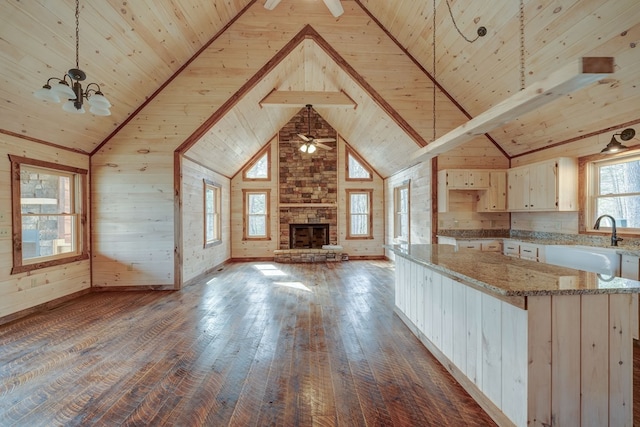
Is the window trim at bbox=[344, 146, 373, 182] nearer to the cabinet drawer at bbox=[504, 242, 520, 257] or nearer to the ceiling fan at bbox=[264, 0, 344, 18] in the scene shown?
the cabinet drawer at bbox=[504, 242, 520, 257]

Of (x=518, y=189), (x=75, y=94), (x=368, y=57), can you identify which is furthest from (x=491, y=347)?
(x=368, y=57)

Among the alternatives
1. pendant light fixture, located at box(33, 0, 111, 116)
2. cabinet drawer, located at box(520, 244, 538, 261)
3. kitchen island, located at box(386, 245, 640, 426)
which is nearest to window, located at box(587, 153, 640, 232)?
cabinet drawer, located at box(520, 244, 538, 261)

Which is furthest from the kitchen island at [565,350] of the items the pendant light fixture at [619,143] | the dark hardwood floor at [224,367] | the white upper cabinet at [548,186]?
the white upper cabinet at [548,186]

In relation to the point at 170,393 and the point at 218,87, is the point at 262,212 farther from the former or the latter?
the point at 170,393

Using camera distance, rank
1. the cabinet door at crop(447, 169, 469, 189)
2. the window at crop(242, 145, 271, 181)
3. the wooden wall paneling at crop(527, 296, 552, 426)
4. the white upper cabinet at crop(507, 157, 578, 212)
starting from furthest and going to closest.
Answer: the window at crop(242, 145, 271, 181), the cabinet door at crop(447, 169, 469, 189), the white upper cabinet at crop(507, 157, 578, 212), the wooden wall paneling at crop(527, 296, 552, 426)

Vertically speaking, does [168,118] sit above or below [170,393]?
above

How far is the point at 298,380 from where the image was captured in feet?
7.58

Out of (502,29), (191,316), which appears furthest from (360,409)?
(502,29)

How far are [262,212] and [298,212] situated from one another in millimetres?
1083

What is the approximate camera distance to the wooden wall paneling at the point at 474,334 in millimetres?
2023

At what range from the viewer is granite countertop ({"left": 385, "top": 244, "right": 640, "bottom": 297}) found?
5.01ft

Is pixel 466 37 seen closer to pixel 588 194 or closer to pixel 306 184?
pixel 588 194

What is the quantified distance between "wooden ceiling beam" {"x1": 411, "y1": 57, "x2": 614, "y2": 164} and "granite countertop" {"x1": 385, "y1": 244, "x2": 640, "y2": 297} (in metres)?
1.10

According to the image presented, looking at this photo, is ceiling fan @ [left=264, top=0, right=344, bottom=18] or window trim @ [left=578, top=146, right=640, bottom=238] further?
window trim @ [left=578, top=146, right=640, bottom=238]
